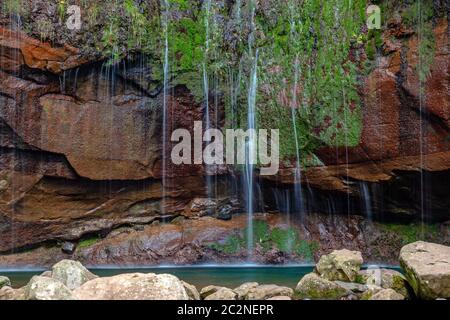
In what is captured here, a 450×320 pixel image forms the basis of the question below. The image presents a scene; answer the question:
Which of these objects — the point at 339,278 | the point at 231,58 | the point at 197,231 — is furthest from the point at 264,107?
the point at 339,278

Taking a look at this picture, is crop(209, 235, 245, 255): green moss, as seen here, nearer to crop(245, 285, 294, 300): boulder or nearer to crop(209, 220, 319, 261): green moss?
crop(209, 220, 319, 261): green moss

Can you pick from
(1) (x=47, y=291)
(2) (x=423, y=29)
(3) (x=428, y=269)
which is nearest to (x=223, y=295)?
(1) (x=47, y=291)

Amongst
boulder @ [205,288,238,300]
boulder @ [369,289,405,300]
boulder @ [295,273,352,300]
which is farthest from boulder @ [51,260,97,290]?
boulder @ [369,289,405,300]

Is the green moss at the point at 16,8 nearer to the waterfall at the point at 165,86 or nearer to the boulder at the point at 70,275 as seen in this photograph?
the waterfall at the point at 165,86

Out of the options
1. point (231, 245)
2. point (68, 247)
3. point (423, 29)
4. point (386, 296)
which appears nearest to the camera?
point (386, 296)

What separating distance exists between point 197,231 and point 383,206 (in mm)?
5348

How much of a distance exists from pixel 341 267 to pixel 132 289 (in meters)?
3.71

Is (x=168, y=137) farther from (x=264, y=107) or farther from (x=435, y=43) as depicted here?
(x=435, y=43)

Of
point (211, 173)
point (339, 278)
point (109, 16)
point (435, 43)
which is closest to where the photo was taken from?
point (339, 278)

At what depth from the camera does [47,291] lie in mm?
5789

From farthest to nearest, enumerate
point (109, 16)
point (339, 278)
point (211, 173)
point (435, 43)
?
point (211, 173)
point (109, 16)
point (435, 43)
point (339, 278)

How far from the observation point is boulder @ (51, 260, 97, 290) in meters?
7.00

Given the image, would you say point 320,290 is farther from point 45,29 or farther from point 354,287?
point 45,29

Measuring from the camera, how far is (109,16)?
43.7 feet
